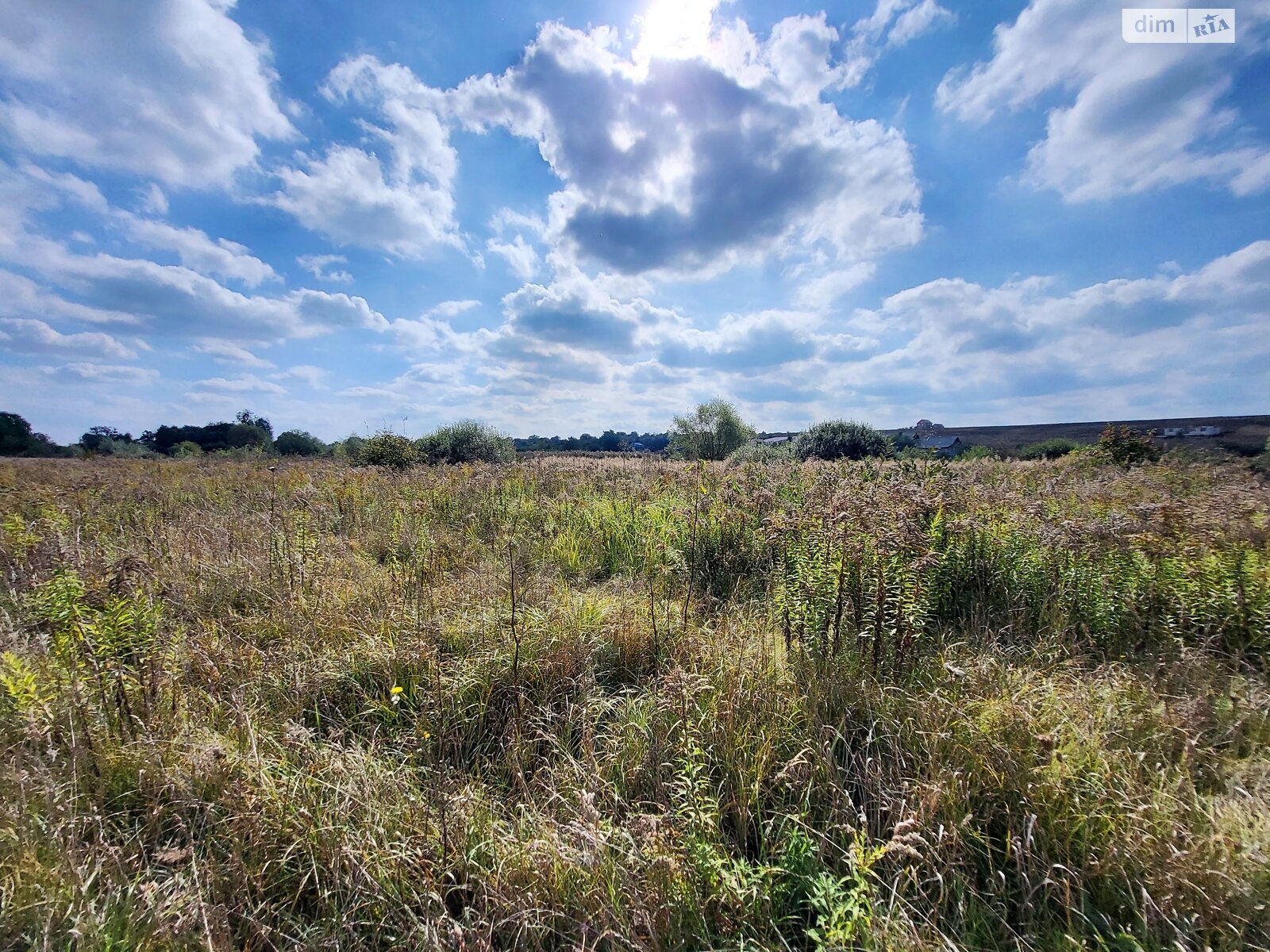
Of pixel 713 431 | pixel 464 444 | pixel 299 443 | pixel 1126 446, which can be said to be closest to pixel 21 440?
pixel 299 443

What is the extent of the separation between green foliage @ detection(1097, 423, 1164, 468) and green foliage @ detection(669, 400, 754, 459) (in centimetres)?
2205

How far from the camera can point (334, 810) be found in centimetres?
207

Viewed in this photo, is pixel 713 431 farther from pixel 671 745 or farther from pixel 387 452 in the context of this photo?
pixel 671 745

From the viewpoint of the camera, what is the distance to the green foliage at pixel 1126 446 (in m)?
11.4

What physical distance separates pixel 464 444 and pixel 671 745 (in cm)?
2243

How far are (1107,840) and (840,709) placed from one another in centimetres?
105

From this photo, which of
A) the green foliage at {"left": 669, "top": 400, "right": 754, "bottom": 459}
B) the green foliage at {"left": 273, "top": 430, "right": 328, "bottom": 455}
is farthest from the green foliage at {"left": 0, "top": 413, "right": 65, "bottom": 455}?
the green foliage at {"left": 669, "top": 400, "right": 754, "bottom": 459}

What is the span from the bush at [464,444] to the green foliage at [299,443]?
14615 millimetres

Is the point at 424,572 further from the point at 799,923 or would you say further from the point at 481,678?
the point at 799,923

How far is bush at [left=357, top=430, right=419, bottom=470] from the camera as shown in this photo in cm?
1758

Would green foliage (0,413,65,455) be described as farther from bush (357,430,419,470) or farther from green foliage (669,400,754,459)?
green foliage (669,400,754,459)

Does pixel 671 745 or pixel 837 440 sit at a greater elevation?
pixel 837 440

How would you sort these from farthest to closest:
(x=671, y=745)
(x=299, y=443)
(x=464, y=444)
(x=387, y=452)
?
(x=299, y=443), (x=464, y=444), (x=387, y=452), (x=671, y=745)

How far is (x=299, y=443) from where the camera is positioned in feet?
118
